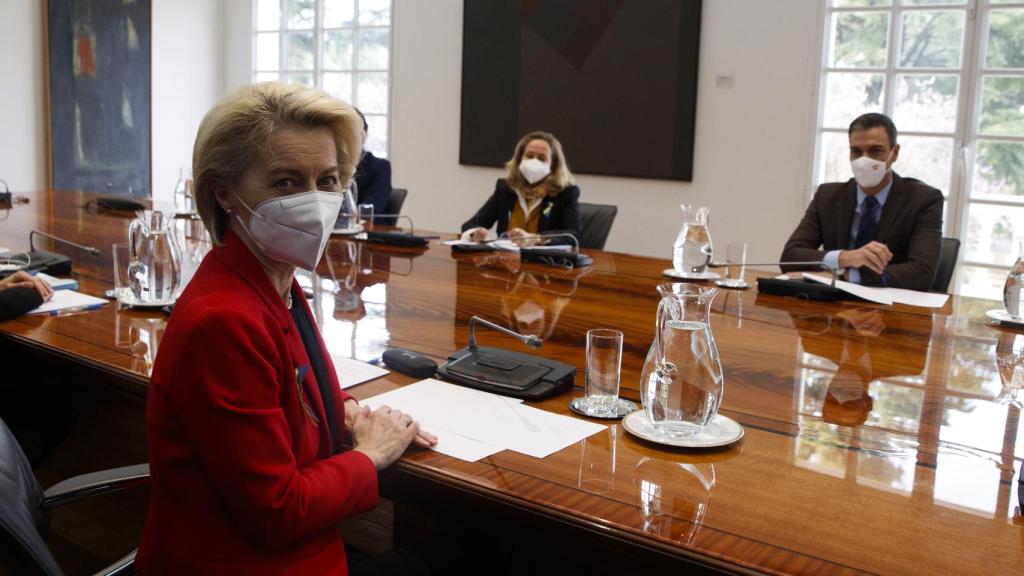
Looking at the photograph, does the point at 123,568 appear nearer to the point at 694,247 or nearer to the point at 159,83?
the point at 694,247

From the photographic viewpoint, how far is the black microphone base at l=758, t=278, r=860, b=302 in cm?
256

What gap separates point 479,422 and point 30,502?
67 cm

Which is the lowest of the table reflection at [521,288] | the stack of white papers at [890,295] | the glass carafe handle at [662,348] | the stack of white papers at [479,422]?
the stack of white papers at [479,422]

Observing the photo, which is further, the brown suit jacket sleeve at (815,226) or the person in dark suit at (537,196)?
the person in dark suit at (537,196)

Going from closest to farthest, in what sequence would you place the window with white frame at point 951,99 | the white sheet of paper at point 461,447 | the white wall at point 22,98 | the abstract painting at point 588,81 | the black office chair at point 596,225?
the white sheet of paper at point 461,447, the black office chair at point 596,225, the window with white frame at point 951,99, the abstract painting at point 588,81, the white wall at point 22,98

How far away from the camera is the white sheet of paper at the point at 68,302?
6.84ft


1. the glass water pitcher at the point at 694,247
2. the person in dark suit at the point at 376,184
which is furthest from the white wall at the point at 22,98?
the glass water pitcher at the point at 694,247

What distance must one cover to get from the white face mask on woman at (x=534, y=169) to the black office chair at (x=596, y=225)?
29cm

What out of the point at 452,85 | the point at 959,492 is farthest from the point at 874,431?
the point at 452,85

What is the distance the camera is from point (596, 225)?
4.32 m

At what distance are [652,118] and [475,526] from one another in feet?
14.9

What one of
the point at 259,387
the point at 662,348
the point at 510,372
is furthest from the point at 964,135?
the point at 259,387

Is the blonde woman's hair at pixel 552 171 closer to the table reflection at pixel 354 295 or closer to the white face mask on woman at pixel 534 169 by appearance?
the white face mask on woman at pixel 534 169

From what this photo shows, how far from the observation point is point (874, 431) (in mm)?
1394
